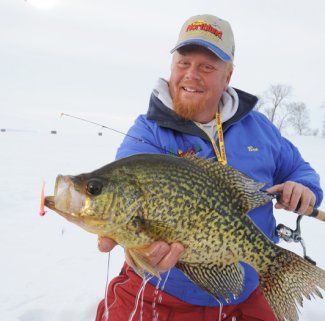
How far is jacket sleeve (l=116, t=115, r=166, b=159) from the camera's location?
8.92 ft

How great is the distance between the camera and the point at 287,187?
9.02 feet

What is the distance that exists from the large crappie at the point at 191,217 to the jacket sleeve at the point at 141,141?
608 millimetres

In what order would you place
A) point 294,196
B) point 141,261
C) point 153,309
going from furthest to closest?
point 153,309
point 294,196
point 141,261

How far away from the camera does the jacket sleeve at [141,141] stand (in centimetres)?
272

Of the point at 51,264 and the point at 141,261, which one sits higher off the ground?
the point at 141,261

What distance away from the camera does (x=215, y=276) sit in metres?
2.20

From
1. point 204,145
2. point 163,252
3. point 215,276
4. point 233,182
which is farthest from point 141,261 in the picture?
point 204,145

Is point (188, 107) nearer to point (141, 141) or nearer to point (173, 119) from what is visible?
point (173, 119)

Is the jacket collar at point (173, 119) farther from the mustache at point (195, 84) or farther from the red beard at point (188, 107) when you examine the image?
the mustache at point (195, 84)

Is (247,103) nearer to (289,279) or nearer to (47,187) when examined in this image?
(289,279)

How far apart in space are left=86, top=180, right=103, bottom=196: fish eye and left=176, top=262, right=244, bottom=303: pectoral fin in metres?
0.66

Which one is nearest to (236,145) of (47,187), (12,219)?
(12,219)

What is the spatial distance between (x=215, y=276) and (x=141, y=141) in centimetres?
113

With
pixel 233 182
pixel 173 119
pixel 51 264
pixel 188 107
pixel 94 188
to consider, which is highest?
pixel 188 107
